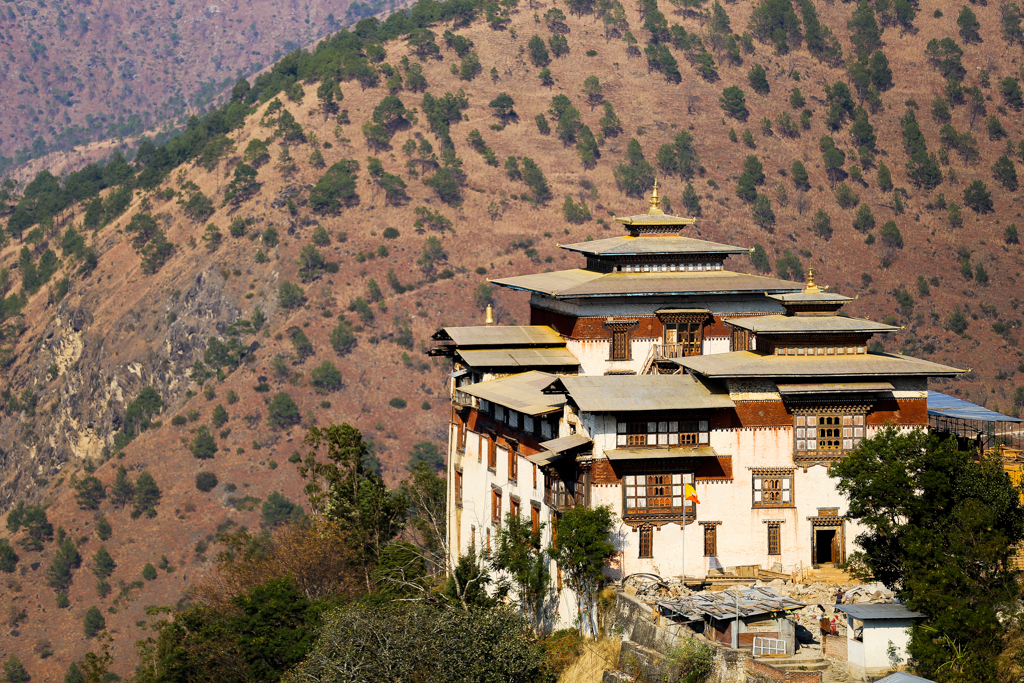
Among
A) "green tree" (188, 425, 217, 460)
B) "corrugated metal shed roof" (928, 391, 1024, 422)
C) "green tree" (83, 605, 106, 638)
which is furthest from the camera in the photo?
"green tree" (188, 425, 217, 460)

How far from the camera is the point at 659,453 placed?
2111 inches

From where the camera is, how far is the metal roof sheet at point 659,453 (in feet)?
175

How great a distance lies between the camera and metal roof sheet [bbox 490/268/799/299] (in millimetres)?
69625

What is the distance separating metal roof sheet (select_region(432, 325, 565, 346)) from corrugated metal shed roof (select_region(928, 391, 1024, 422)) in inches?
718

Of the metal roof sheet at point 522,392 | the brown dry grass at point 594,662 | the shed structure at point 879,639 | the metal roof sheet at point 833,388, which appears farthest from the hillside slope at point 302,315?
the shed structure at point 879,639

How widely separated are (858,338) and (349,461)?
111ft

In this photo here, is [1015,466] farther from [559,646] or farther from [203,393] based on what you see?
[203,393]

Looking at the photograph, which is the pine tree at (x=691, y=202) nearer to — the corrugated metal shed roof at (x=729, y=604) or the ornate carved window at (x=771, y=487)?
the ornate carved window at (x=771, y=487)

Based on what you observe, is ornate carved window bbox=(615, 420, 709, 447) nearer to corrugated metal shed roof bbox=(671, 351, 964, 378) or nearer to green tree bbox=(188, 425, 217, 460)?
corrugated metal shed roof bbox=(671, 351, 964, 378)

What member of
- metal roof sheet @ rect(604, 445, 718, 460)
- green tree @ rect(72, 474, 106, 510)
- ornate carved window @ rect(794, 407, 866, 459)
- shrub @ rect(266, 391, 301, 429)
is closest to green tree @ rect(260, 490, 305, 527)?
shrub @ rect(266, 391, 301, 429)

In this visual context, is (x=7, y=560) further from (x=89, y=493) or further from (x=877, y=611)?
(x=877, y=611)

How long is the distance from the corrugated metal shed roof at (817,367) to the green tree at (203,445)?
113176mm

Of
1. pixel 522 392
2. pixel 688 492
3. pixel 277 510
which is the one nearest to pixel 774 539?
pixel 688 492

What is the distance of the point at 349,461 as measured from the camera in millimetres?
80688
